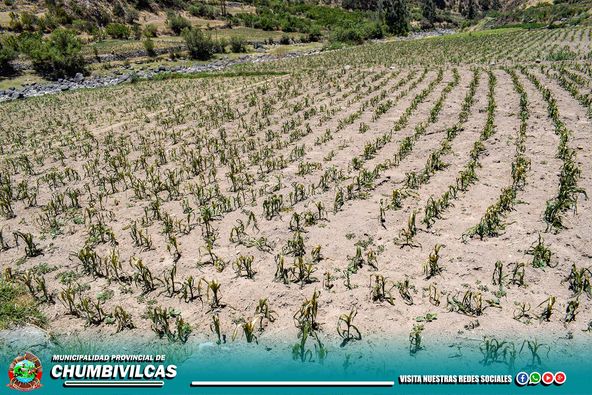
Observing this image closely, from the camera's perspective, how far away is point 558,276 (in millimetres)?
6328

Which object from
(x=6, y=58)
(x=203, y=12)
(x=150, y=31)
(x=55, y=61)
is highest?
(x=203, y=12)

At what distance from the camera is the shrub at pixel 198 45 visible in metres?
57.5

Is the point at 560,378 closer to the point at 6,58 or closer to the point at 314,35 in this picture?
the point at 6,58

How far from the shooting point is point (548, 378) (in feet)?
15.6

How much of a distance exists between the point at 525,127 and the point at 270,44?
6946 cm

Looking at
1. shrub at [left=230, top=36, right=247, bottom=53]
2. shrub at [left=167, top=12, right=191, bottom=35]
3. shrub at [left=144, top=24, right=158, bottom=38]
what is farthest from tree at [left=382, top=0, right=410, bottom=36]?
shrub at [left=144, top=24, right=158, bottom=38]

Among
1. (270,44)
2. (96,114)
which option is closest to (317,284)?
(96,114)

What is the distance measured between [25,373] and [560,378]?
6.55 meters

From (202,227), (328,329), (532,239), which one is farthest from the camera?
(202,227)

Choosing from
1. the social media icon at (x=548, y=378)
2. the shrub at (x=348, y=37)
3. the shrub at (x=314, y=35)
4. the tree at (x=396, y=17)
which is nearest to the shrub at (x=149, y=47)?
the shrub at (x=348, y=37)

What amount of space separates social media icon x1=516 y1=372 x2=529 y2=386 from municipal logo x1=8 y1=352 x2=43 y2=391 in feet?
19.0

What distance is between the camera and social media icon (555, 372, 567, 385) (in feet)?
15.5

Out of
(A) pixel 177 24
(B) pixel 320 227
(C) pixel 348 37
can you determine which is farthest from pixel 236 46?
(B) pixel 320 227

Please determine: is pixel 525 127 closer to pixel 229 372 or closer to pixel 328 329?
pixel 328 329
